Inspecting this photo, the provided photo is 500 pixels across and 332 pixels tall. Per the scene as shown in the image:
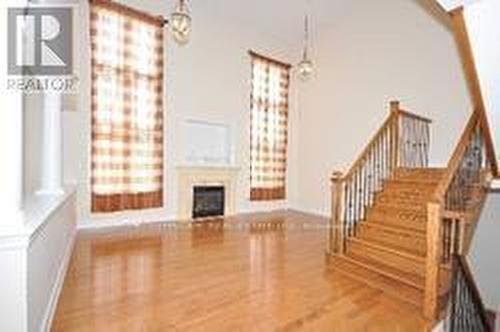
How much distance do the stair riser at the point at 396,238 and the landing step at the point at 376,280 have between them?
Answer: 0.49 metres

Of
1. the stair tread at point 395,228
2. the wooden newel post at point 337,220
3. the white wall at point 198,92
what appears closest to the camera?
the stair tread at point 395,228

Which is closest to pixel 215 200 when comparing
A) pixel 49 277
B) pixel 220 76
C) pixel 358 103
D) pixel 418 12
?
pixel 220 76

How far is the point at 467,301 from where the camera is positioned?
141 inches

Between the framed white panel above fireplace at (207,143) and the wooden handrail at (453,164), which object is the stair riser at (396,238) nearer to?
the wooden handrail at (453,164)

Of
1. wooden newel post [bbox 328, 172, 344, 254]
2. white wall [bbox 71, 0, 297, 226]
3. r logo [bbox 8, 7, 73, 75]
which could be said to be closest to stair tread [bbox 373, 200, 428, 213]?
wooden newel post [bbox 328, 172, 344, 254]

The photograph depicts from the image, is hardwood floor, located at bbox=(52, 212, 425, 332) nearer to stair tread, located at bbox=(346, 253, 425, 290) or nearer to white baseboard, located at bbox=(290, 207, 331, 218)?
stair tread, located at bbox=(346, 253, 425, 290)

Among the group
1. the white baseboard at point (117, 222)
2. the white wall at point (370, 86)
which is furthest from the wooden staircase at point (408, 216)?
the white baseboard at point (117, 222)

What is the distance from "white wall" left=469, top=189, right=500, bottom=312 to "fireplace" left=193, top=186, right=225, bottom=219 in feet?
15.2

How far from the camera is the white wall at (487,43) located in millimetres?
2582

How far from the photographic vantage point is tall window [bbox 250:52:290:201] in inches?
337

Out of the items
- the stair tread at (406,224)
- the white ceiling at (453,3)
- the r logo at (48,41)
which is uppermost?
the r logo at (48,41)

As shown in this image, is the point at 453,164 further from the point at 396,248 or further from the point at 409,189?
the point at 409,189

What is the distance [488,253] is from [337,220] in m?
2.43

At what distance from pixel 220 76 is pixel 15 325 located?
6.50 m
